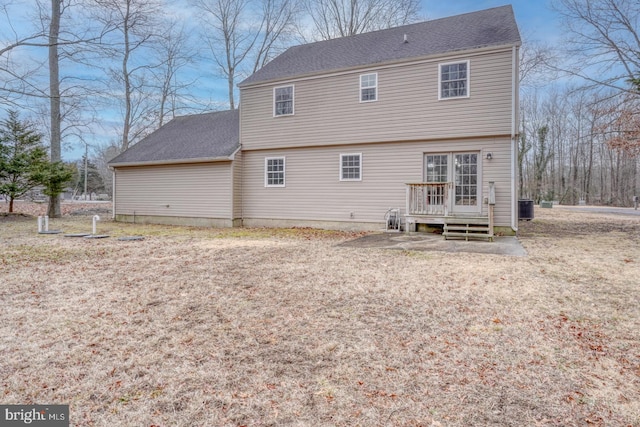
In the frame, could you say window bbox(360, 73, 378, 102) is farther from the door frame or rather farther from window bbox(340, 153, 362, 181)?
the door frame

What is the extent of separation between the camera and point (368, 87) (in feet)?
38.6

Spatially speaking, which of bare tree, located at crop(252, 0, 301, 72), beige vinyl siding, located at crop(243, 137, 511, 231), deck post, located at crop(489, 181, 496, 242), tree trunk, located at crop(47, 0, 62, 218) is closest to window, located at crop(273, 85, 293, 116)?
beige vinyl siding, located at crop(243, 137, 511, 231)

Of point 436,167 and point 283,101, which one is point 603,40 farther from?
point 283,101

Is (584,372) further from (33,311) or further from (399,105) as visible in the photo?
(399,105)

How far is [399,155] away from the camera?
→ 11.4m

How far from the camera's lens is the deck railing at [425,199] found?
1040 cm

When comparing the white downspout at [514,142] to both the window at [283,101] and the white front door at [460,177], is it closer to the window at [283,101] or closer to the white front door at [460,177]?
the white front door at [460,177]

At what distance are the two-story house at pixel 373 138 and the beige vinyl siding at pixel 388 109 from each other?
0.11 ft

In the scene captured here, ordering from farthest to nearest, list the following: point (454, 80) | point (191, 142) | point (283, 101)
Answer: point (191, 142)
point (283, 101)
point (454, 80)

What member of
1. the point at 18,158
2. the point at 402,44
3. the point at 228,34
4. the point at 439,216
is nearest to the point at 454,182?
the point at 439,216

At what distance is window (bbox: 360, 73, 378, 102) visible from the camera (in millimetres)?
11656

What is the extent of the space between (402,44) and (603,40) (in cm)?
923

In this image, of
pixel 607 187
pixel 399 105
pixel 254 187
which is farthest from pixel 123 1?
pixel 607 187

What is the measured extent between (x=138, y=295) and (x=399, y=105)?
30.9 ft
